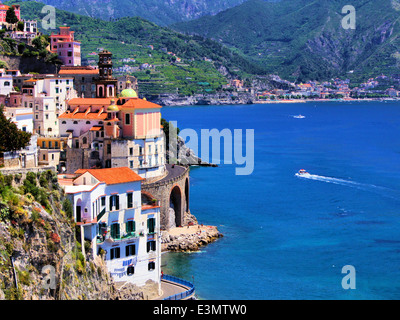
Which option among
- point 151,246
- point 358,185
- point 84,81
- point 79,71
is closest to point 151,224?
point 151,246

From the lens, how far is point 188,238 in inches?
1992

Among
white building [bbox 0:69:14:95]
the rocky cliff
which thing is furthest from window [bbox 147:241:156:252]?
white building [bbox 0:69:14:95]

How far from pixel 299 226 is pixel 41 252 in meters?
34.3

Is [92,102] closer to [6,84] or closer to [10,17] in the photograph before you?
[6,84]

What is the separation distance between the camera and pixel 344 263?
47.8m

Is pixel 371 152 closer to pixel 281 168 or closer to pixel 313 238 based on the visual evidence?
pixel 281 168

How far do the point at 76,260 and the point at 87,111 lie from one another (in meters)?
23.0

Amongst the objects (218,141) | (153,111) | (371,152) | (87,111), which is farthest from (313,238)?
(218,141)

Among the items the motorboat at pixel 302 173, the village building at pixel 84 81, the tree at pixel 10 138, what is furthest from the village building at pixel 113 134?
the motorboat at pixel 302 173

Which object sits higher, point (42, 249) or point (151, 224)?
point (42, 249)

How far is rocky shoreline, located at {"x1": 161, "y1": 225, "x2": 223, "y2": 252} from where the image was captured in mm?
49406

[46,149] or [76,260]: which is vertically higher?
[46,149]

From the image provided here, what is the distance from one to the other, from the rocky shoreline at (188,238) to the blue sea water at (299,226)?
0.85 meters
